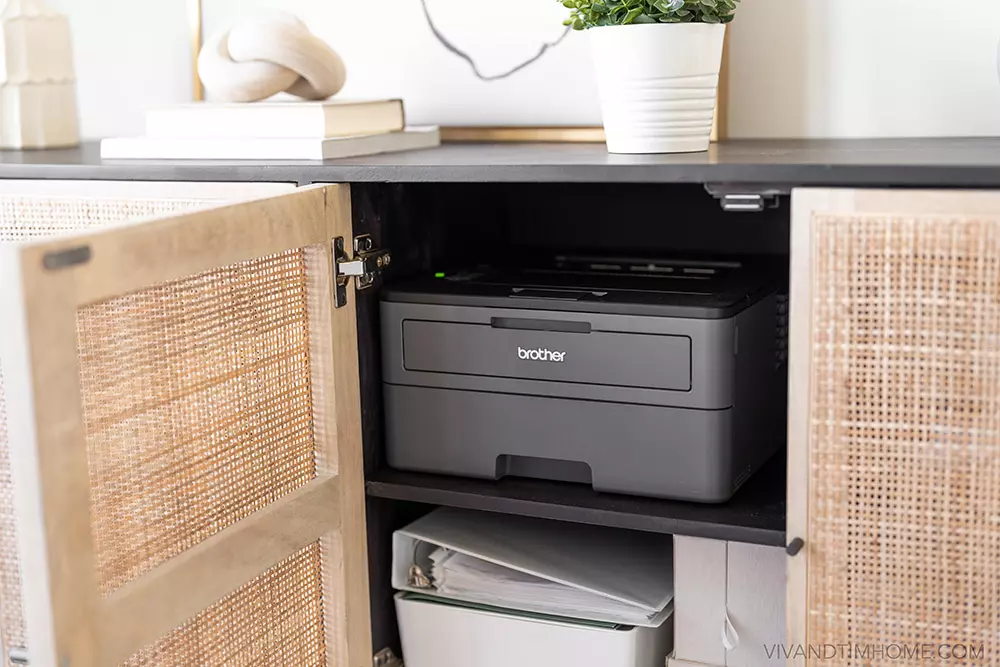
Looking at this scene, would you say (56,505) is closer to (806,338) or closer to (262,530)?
(262,530)

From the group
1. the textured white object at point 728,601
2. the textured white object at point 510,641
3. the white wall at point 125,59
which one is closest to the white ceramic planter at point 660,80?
the textured white object at point 728,601

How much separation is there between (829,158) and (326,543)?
25.3 inches

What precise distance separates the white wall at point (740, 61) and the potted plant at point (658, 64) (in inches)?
12.1

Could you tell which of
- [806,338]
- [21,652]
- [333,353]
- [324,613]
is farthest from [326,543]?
[806,338]

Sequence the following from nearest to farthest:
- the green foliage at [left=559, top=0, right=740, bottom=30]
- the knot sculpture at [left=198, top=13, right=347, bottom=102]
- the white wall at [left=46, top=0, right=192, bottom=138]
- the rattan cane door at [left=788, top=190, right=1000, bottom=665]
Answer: the rattan cane door at [left=788, top=190, right=1000, bottom=665], the green foliage at [left=559, top=0, right=740, bottom=30], the knot sculpture at [left=198, top=13, right=347, bottom=102], the white wall at [left=46, top=0, right=192, bottom=138]

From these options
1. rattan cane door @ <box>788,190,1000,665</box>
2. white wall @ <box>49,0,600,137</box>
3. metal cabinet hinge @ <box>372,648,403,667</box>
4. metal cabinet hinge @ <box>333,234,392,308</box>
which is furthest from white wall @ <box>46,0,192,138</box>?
rattan cane door @ <box>788,190,1000,665</box>

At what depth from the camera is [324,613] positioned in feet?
4.01

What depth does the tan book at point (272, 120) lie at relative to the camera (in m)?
1.27

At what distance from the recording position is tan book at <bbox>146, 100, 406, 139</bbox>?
1.27m

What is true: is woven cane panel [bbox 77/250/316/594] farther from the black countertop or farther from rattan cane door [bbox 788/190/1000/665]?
rattan cane door [bbox 788/190/1000/665]

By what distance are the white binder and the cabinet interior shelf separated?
0.33ft

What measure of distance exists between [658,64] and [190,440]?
22.8 inches

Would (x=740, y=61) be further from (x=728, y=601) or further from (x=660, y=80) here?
(x=728, y=601)

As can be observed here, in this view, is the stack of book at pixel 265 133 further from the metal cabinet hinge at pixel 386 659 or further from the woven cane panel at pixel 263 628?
the metal cabinet hinge at pixel 386 659
